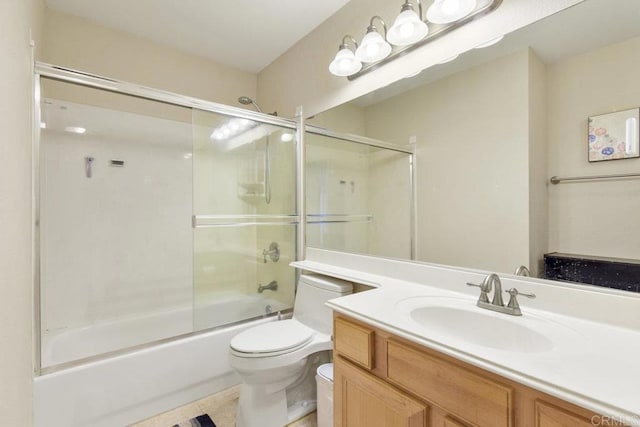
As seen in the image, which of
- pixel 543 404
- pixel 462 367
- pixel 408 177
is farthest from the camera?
pixel 408 177

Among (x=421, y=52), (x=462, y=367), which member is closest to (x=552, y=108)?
(x=421, y=52)

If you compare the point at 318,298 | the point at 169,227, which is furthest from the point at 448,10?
the point at 169,227

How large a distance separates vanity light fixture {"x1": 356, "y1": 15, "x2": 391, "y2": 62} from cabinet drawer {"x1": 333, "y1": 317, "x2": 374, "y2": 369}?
1362 millimetres

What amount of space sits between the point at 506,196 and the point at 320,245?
1.25m

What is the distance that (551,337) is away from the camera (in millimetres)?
821

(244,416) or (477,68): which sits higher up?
(477,68)

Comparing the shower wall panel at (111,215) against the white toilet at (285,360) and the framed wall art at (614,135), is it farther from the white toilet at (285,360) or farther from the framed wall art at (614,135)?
the framed wall art at (614,135)

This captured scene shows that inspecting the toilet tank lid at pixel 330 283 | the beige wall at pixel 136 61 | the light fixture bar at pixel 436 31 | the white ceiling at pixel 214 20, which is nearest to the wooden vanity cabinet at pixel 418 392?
the toilet tank lid at pixel 330 283

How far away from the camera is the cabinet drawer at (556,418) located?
0.56m

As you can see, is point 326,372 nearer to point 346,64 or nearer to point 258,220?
point 258,220

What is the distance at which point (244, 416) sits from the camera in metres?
1.47

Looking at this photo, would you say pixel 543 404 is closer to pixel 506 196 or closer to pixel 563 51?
pixel 506 196

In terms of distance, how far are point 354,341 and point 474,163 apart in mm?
947

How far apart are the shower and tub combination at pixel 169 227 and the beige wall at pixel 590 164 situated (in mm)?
653
